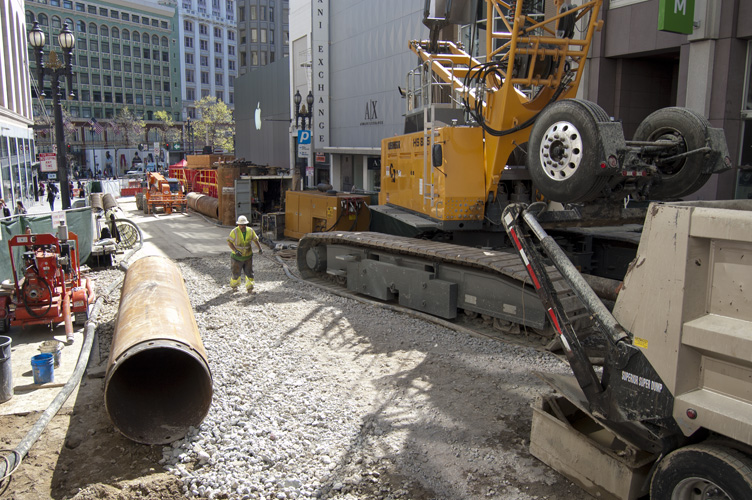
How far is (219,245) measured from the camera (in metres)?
18.4

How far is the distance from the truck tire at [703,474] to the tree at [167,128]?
8566 centimetres

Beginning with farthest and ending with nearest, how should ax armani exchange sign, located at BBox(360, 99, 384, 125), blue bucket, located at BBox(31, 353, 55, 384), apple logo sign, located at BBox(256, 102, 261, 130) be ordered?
apple logo sign, located at BBox(256, 102, 261, 130) → ax armani exchange sign, located at BBox(360, 99, 384, 125) → blue bucket, located at BBox(31, 353, 55, 384)

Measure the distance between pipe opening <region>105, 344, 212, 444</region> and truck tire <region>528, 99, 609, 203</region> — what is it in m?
3.98

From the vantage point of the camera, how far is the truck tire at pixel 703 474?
343 cm

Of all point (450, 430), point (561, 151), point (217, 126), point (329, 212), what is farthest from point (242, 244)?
point (217, 126)

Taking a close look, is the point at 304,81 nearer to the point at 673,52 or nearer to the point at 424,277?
the point at 673,52

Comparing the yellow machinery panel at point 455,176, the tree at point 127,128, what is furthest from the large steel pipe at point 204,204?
the tree at point 127,128

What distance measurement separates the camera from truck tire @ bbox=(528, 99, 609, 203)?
18.4 ft

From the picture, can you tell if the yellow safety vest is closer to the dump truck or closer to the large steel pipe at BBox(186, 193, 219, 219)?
the dump truck

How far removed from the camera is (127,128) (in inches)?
3174

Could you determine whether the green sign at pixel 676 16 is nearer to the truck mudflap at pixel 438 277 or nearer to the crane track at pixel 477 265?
the crane track at pixel 477 265

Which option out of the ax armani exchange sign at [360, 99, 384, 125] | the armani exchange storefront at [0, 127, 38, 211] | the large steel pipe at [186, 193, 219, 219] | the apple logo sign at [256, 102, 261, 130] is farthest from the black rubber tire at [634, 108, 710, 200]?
the apple logo sign at [256, 102, 261, 130]

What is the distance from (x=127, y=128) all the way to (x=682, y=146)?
8459 cm

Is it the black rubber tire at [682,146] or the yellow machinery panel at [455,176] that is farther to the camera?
the yellow machinery panel at [455,176]
